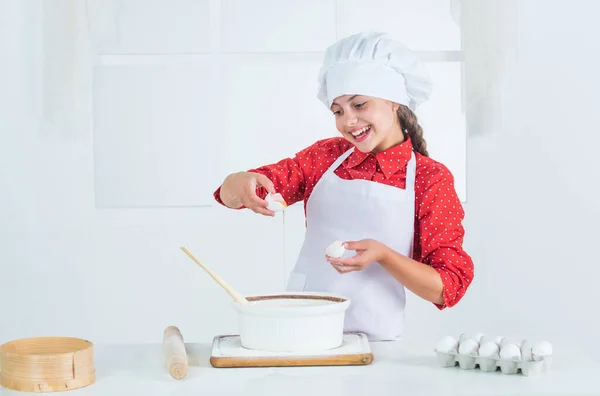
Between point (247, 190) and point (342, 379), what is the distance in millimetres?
561

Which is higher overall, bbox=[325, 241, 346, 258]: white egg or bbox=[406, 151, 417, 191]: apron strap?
bbox=[406, 151, 417, 191]: apron strap

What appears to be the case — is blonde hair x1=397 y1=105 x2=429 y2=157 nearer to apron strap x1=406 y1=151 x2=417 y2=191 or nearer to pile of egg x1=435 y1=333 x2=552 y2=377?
apron strap x1=406 y1=151 x2=417 y2=191

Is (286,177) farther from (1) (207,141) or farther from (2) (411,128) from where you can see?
(1) (207,141)

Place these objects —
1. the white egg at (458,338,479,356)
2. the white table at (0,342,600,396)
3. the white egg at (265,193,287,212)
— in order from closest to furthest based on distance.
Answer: the white table at (0,342,600,396) < the white egg at (458,338,479,356) < the white egg at (265,193,287,212)

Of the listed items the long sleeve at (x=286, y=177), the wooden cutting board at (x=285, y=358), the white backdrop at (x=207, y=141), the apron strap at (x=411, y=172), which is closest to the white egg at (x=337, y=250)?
the wooden cutting board at (x=285, y=358)

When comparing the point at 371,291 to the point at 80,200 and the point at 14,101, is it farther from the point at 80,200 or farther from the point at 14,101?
the point at 14,101

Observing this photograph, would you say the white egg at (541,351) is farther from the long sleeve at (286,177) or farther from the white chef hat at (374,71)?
the long sleeve at (286,177)

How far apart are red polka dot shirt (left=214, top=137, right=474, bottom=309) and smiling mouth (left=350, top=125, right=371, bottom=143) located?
3.5 inches

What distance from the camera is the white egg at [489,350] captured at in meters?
1.36

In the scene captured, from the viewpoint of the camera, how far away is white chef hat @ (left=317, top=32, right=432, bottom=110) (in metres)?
1.84

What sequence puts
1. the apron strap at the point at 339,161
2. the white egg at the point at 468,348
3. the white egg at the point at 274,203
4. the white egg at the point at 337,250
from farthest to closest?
the apron strap at the point at 339,161 → the white egg at the point at 274,203 → the white egg at the point at 337,250 → the white egg at the point at 468,348

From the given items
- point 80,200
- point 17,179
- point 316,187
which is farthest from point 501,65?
point 17,179

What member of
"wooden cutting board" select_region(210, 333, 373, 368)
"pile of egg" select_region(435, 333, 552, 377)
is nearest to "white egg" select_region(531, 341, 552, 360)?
"pile of egg" select_region(435, 333, 552, 377)

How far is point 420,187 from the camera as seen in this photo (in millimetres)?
1869
